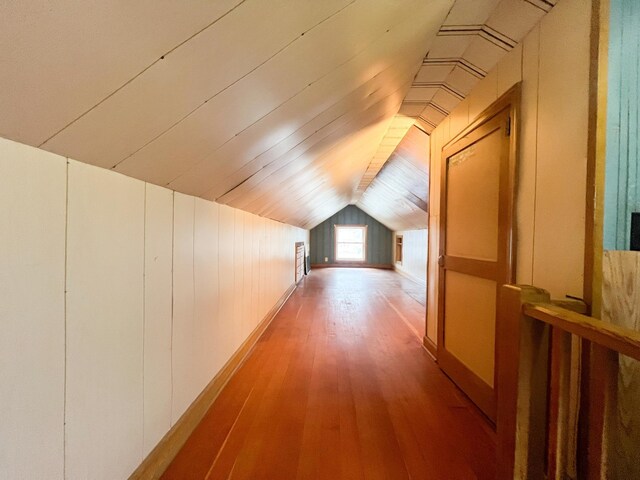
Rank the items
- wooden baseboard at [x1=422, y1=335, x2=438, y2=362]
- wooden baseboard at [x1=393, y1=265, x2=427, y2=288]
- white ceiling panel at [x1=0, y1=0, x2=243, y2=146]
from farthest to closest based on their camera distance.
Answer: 1. wooden baseboard at [x1=393, y1=265, x2=427, y2=288]
2. wooden baseboard at [x1=422, y1=335, x2=438, y2=362]
3. white ceiling panel at [x1=0, y1=0, x2=243, y2=146]

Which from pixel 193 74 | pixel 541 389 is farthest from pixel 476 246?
pixel 193 74

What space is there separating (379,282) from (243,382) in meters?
5.25

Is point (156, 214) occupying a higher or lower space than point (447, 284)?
higher

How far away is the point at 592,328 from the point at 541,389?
0.35 meters

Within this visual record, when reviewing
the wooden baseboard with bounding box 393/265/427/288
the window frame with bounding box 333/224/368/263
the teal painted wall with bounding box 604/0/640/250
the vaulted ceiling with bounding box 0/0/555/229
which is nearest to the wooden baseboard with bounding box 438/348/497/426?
the teal painted wall with bounding box 604/0/640/250

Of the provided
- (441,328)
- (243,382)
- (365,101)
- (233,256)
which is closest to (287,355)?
(243,382)

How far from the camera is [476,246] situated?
184 centimetres

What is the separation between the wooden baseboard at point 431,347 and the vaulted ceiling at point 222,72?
192 cm

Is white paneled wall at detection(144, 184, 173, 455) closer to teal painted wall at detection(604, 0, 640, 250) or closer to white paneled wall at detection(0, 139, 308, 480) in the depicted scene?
white paneled wall at detection(0, 139, 308, 480)

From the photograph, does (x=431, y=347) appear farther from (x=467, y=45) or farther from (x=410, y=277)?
(x=410, y=277)

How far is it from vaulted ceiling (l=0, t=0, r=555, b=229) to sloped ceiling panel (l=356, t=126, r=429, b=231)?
3.90 feet

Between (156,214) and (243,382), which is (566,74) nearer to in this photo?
(156,214)

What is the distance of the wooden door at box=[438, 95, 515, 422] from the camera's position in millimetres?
1547

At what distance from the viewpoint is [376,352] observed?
2.60 metres
